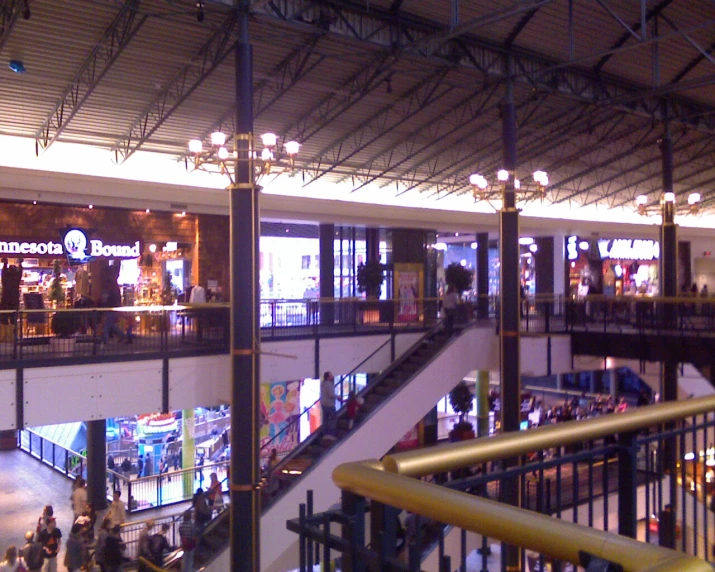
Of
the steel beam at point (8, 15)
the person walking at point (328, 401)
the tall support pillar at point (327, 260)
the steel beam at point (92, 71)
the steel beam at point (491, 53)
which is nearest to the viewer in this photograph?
the steel beam at point (8, 15)

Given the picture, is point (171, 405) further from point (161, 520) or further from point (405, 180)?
point (405, 180)

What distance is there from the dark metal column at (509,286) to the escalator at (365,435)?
1844 millimetres

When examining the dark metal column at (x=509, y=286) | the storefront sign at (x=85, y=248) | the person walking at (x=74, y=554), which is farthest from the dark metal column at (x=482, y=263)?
the person walking at (x=74, y=554)

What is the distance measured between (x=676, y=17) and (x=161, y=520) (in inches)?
629

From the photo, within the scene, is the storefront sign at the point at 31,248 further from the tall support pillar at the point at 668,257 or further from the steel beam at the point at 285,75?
the tall support pillar at the point at 668,257

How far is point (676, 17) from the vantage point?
1570cm

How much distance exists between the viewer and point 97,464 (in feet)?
59.1

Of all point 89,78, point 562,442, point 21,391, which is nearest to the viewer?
point 562,442

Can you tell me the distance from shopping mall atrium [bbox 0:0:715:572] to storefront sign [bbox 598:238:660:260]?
744 cm

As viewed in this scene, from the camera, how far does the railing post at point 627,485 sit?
8.81 feet

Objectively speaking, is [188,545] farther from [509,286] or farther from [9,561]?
[509,286]

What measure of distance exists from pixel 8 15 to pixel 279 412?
1352 cm

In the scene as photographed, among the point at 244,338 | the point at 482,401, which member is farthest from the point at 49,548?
the point at 482,401

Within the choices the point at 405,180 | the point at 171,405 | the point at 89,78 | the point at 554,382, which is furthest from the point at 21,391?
the point at 554,382
